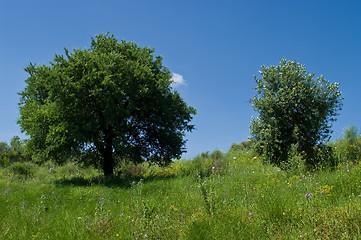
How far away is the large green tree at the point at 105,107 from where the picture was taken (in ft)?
45.4

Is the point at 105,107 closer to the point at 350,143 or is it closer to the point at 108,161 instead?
the point at 108,161

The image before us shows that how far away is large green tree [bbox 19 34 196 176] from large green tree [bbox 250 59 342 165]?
5984 millimetres

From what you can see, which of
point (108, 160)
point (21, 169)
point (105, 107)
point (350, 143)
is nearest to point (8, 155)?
point (21, 169)

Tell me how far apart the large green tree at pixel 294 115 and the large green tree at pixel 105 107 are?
5984 mm

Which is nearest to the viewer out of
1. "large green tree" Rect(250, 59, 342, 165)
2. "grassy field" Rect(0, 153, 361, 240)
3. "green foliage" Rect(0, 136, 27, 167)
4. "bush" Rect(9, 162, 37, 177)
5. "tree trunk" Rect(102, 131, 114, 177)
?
"grassy field" Rect(0, 153, 361, 240)

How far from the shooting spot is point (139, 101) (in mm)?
15742

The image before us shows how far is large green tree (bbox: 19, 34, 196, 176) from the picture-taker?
545 inches

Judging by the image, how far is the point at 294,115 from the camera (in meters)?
12.6

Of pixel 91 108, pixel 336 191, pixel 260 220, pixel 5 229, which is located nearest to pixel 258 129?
pixel 336 191

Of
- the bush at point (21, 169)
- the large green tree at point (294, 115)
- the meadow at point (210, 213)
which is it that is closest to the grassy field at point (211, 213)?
the meadow at point (210, 213)

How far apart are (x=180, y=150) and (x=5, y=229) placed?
1060cm

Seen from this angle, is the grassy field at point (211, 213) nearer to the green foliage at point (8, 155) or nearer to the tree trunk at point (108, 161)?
the tree trunk at point (108, 161)

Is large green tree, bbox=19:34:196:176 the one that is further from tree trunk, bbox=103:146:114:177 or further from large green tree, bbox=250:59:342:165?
large green tree, bbox=250:59:342:165

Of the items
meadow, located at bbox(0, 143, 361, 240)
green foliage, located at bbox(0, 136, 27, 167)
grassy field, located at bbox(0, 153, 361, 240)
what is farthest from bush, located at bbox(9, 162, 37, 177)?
grassy field, located at bbox(0, 153, 361, 240)
